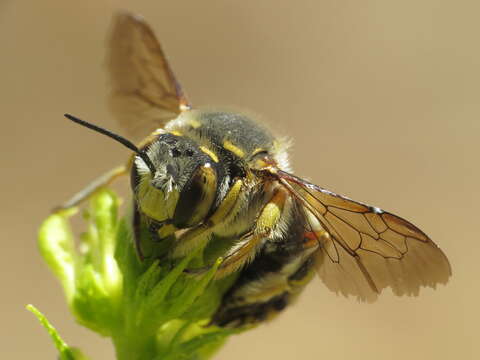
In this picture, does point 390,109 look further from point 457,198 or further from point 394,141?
point 457,198

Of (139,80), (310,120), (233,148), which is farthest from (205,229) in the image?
(310,120)

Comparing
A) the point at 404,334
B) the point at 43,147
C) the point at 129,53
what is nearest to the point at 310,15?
the point at 43,147

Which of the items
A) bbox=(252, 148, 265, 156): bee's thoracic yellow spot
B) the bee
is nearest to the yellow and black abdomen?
the bee

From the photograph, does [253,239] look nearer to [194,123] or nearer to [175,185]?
[175,185]

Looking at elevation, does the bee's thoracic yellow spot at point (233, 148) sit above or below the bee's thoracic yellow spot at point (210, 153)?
above

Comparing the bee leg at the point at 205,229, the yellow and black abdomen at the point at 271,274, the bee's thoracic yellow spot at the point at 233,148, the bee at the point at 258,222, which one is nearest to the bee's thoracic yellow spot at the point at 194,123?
the bee at the point at 258,222

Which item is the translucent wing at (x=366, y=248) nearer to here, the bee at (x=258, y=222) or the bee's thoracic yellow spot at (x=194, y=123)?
the bee at (x=258, y=222)
